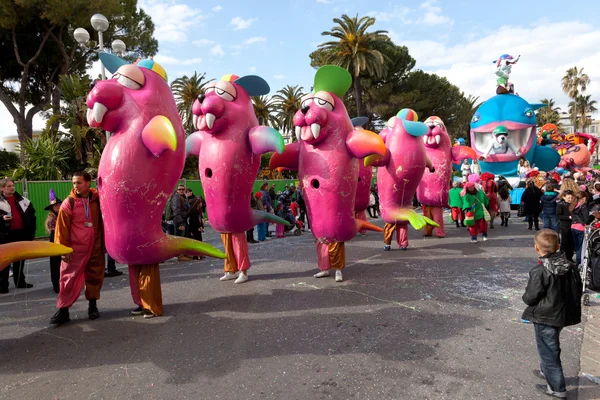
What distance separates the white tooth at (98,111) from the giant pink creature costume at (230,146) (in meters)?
1.35

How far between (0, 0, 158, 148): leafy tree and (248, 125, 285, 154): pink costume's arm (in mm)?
14082

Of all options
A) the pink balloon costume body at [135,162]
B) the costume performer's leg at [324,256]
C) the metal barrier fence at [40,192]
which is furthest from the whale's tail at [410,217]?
the metal barrier fence at [40,192]

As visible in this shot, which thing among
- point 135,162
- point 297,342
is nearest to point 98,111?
point 135,162

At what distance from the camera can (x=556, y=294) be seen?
8.31 ft

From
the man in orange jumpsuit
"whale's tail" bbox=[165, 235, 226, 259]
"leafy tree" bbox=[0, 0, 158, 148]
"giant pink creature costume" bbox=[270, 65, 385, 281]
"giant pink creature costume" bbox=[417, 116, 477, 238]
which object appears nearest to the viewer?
the man in orange jumpsuit

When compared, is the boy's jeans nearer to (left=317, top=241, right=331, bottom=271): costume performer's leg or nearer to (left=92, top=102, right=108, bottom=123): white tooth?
(left=317, top=241, right=331, bottom=271): costume performer's leg

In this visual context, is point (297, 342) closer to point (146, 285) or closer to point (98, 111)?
point (146, 285)

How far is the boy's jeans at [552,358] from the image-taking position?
2.54m

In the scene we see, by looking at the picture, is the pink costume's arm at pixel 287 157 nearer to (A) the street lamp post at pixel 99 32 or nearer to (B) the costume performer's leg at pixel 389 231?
(B) the costume performer's leg at pixel 389 231

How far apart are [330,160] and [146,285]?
269 centimetres

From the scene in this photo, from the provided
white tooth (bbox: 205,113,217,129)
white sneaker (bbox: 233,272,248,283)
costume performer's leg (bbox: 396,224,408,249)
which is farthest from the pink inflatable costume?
costume performer's leg (bbox: 396,224,408,249)

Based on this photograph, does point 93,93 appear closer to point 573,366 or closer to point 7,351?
point 7,351

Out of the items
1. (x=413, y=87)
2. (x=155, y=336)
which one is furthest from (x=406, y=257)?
(x=413, y=87)

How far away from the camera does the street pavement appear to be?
2.75 meters
